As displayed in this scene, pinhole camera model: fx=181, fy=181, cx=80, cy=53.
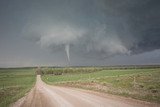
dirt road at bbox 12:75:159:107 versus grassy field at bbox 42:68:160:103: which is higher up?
dirt road at bbox 12:75:159:107

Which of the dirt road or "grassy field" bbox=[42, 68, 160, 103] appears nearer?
the dirt road

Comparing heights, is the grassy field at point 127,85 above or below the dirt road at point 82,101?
below

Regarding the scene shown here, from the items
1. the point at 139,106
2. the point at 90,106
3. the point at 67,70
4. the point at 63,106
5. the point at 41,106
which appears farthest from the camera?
the point at 67,70

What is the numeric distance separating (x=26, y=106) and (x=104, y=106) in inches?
340

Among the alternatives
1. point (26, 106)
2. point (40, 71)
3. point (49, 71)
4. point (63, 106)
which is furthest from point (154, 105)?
point (40, 71)

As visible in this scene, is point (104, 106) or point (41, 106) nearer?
point (104, 106)

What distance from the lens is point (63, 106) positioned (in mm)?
16922

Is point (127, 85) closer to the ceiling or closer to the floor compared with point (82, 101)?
closer to the floor

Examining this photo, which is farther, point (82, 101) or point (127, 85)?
point (127, 85)

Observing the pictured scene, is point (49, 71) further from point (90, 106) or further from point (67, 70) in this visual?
point (90, 106)

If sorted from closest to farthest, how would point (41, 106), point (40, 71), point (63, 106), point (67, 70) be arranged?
point (63, 106)
point (41, 106)
point (67, 70)
point (40, 71)

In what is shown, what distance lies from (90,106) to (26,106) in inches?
290

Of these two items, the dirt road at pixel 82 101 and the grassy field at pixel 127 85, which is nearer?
the dirt road at pixel 82 101

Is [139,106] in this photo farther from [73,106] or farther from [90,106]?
[73,106]
